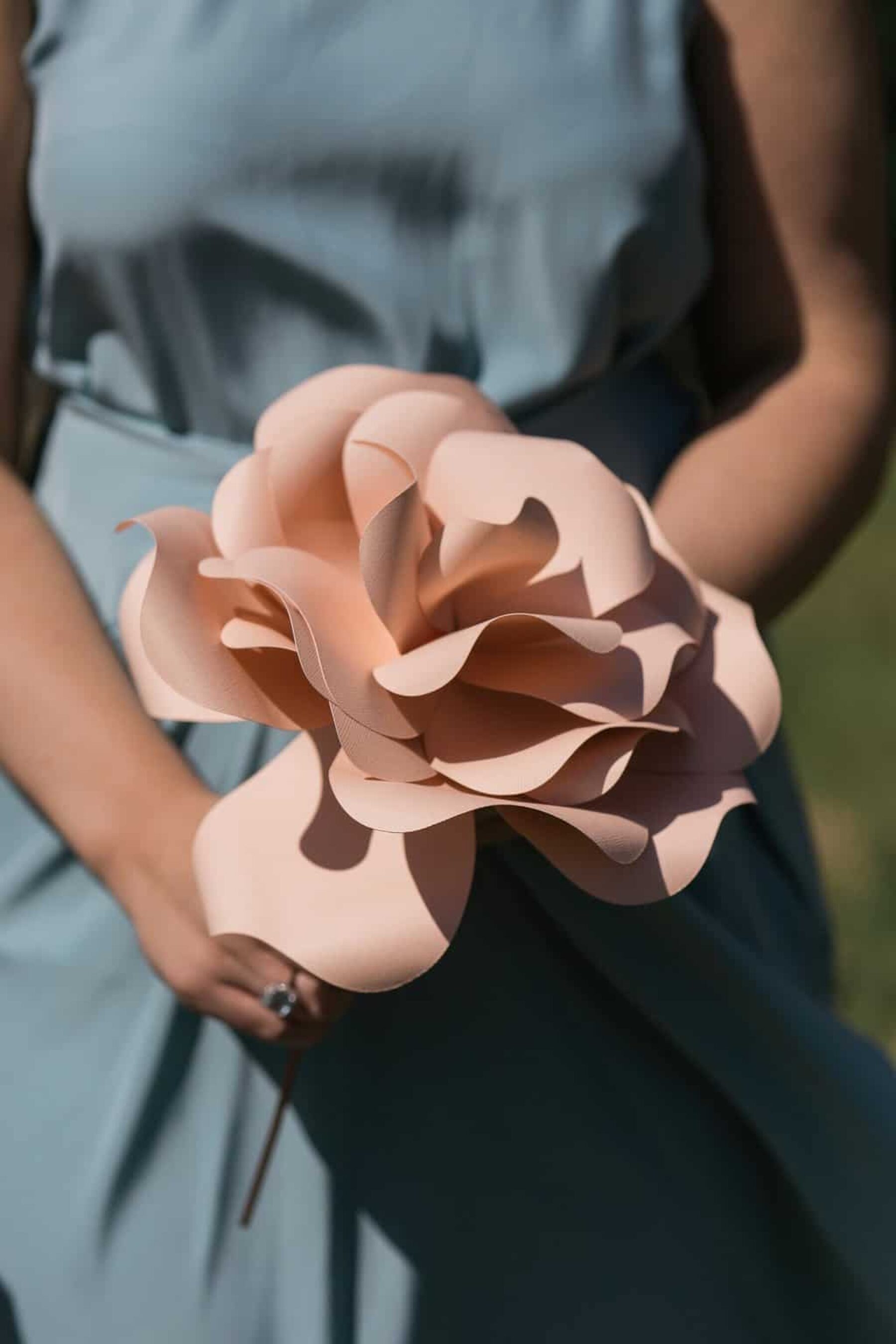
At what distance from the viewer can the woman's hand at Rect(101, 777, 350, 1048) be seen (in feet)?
3.01

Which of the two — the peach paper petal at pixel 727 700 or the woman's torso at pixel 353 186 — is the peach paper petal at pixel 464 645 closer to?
the peach paper petal at pixel 727 700

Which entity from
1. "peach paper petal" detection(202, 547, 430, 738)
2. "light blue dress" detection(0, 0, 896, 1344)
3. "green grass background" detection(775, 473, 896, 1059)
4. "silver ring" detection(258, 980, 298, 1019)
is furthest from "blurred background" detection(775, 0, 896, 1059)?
"peach paper petal" detection(202, 547, 430, 738)

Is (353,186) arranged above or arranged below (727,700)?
above

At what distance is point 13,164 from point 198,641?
46 cm

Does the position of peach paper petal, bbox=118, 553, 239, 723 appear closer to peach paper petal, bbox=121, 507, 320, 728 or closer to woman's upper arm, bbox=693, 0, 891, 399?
peach paper petal, bbox=121, 507, 320, 728

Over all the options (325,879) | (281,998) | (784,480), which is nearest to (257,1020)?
(281,998)

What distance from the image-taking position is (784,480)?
1.13m

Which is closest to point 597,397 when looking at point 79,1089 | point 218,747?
point 218,747

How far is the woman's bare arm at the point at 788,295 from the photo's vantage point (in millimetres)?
1115

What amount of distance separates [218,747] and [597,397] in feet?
1.27

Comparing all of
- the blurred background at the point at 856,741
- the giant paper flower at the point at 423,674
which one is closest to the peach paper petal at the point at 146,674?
the giant paper flower at the point at 423,674

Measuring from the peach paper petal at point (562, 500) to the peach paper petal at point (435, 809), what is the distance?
0.12 m

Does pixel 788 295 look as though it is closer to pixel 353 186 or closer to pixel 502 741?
pixel 353 186

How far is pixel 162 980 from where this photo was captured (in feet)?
3.32
